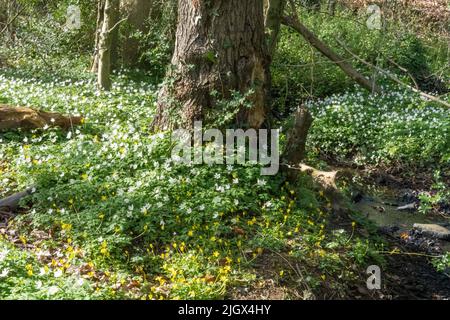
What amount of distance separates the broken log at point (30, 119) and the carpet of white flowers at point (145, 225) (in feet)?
0.53

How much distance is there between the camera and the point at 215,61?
6086mm

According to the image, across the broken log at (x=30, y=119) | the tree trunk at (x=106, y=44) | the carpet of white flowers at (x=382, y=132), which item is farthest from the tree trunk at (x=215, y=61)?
the carpet of white flowers at (x=382, y=132)

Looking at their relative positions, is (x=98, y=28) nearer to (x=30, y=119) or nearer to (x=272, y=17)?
(x=272, y=17)

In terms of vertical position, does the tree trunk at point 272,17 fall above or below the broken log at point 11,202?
above

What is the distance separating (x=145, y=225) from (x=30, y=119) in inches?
113

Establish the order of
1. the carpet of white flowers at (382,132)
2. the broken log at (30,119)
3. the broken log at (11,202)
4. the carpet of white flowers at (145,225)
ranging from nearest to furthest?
the carpet of white flowers at (145,225) < the broken log at (11,202) < the broken log at (30,119) < the carpet of white flowers at (382,132)

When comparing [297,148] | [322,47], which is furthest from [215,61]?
[322,47]

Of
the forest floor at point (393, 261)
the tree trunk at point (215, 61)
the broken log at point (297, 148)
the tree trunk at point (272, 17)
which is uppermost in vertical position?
the tree trunk at point (272, 17)

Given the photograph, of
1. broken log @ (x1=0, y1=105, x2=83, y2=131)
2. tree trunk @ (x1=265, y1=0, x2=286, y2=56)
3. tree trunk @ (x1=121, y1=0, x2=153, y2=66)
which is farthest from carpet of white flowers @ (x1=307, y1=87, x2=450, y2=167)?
Answer: broken log @ (x1=0, y1=105, x2=83, y2=131)

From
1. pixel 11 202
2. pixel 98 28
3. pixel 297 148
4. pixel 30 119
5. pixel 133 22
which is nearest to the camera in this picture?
pixel 11 202

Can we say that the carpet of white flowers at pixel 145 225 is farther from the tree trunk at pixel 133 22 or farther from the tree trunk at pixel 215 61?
the tree trunk at pixel 133 22

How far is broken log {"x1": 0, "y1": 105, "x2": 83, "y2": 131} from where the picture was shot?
6910mm

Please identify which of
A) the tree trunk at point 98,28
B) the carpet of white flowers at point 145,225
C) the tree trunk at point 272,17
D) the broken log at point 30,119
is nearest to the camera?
the carpet of white flowers at point 145,225

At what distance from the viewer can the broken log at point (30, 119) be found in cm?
691
